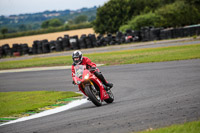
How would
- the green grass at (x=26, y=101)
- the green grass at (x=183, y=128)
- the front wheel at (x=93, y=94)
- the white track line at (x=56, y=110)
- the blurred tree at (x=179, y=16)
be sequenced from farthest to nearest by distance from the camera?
1. the blurred tree at (x=179, y=16)
2. the green grass at (x=26, y=101)
3. the front wheel at (x=93, y=94)
4. the white track line at (x=56, y=110)
5. the green grass at (x=183, y=128)

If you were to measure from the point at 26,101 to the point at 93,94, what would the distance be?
12.0ft

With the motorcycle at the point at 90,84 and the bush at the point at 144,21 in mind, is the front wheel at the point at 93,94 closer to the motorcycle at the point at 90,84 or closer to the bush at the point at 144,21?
the motorcycle at the point at 90,84

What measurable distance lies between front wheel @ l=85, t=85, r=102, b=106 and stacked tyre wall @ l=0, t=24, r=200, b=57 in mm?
25633

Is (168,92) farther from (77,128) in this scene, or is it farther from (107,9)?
(107,9)

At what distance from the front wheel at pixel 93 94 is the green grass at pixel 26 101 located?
2.00 metres

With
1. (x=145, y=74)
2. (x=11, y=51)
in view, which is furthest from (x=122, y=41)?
(x=145, y=74)

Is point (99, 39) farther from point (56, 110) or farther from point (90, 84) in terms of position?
point (90, 84)

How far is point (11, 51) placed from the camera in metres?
43.9

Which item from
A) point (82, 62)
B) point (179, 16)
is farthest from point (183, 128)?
point (179, 16)

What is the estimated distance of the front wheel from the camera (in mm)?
8703

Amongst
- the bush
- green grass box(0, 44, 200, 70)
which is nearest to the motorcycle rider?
green grass box(0, 44, 200, 70)

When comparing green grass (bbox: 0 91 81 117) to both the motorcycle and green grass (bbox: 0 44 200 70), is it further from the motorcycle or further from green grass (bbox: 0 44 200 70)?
green grass (bbox: 0 44 200 70)

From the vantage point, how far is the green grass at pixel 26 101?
9.93 metres

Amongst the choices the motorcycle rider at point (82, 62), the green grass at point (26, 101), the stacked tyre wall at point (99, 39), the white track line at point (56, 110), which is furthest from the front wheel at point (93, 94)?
the stacked tyre wall at point (99, 39)
